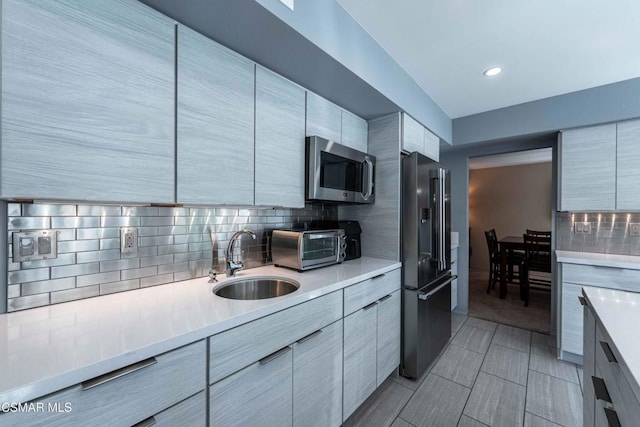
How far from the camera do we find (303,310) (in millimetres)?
1239

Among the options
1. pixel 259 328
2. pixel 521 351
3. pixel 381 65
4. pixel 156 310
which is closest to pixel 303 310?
pixel 259 328

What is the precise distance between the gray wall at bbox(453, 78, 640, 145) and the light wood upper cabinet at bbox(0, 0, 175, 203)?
9.76 ft

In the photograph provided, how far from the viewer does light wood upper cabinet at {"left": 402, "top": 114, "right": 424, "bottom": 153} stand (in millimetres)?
2172

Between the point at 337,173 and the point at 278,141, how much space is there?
517mm

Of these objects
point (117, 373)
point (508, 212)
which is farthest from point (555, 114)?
point (508, 212)

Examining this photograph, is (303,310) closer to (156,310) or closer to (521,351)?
(156,310)

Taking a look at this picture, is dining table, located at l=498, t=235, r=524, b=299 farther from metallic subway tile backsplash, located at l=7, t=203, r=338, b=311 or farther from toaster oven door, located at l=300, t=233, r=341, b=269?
metallic subway tile backsplash, located at l=7, t=203, r=338, b=311

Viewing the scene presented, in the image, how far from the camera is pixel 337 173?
74.3 inches

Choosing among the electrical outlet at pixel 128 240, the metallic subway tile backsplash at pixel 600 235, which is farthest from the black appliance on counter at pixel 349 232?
the metallic subway tile backsplash at pixel 600 235

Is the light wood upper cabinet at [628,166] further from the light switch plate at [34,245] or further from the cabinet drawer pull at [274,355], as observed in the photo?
the light switch plate at [34,245]

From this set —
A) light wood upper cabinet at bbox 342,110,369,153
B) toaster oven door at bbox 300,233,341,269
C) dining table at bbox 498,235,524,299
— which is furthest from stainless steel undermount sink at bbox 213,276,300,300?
dining table at bbox 498,235,524,299

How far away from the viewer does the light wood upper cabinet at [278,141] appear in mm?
1461

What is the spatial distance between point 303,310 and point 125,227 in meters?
0.93

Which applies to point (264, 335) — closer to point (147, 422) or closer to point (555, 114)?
point (147, 422)
